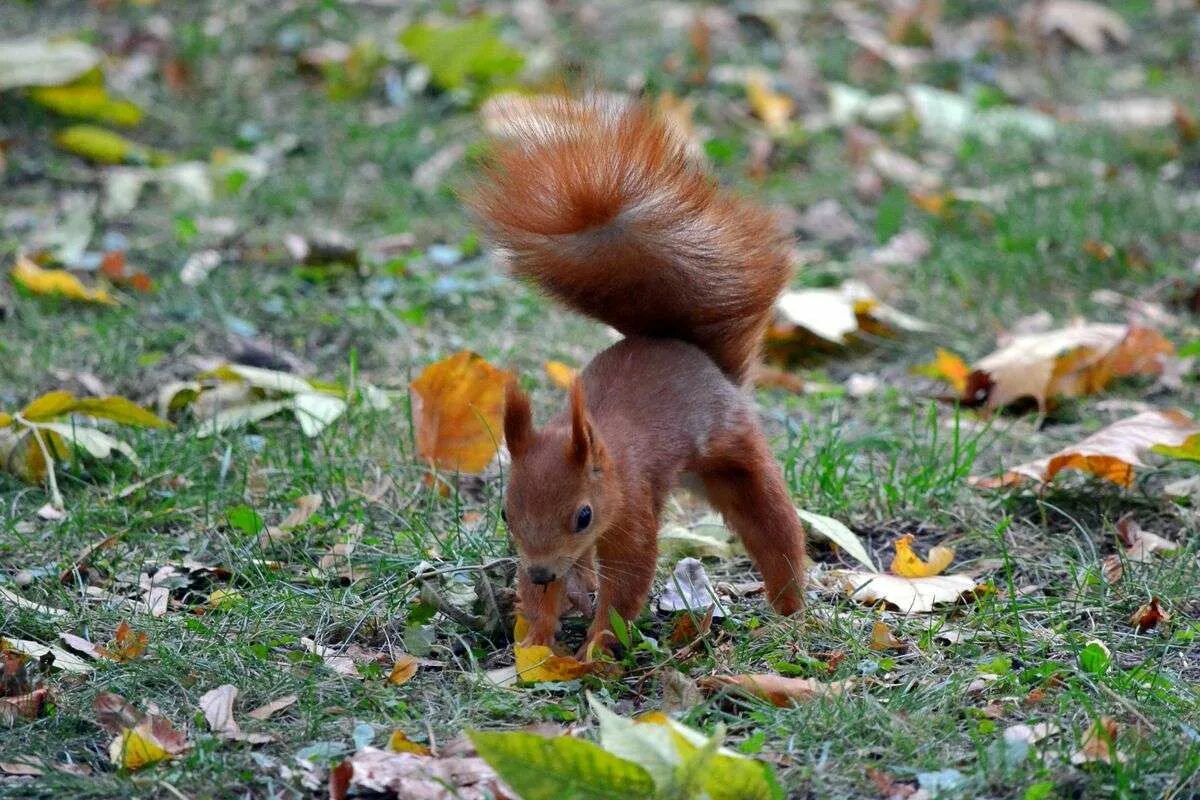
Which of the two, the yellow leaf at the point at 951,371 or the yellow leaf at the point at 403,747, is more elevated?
the yellow leaf at the point at 403,747

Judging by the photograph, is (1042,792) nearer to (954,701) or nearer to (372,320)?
(954,701)

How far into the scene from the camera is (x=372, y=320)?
325cm

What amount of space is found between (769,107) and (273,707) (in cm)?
339

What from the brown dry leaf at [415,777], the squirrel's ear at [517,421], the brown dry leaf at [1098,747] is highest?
the squirrel's ear at [517,421]

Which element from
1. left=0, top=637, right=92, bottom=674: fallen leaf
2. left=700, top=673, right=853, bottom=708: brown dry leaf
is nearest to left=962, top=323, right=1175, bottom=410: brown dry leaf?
left=700, top=673, right=853, bottom=708: brown dry leaf

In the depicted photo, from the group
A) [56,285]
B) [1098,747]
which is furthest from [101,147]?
[1098,747]

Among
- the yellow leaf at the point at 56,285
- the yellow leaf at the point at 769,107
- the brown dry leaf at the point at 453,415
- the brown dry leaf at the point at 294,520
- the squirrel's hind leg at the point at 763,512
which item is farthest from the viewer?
the yellow leaf at the point at 769,107

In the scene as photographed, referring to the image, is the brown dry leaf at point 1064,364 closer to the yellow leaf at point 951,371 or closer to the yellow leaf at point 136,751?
the yellow leaf at point 951,371

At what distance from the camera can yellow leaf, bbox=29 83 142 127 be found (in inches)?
171

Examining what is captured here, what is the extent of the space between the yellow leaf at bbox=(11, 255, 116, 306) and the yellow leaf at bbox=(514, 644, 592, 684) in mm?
1770

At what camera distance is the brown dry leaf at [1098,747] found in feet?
5.07

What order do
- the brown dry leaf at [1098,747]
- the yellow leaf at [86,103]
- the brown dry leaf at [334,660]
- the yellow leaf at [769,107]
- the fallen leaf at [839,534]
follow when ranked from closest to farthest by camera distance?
1. the brown dry leaf at [1098,747]
2. the brown dry leaf at [334,660]
3. the fallen leaf at [839,534]
4. the yellow leaf at [86,103]
5. the yellow leaf at [769,107]

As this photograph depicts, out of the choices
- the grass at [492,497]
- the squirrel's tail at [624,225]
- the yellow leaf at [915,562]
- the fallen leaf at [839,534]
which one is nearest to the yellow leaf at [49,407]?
the grass at [492,497]

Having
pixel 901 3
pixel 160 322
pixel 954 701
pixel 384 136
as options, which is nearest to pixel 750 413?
pixel 954 701
